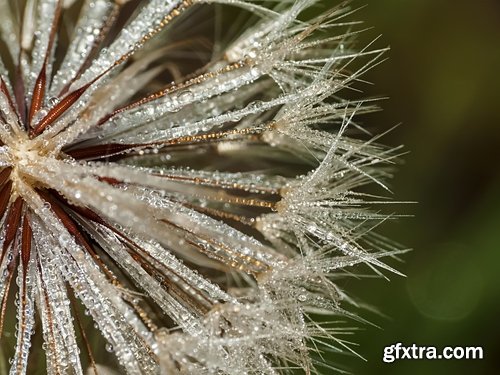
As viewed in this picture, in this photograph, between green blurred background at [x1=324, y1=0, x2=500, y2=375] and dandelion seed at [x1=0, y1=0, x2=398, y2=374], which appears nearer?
dandelion seed at [x1=0, y1=0, x2=398, y2=374]

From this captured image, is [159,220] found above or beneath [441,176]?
beneath

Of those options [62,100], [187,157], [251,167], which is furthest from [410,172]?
[62,100]

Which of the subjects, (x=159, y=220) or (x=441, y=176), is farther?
(x=441, y=176)

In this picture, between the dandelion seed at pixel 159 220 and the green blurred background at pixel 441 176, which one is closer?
the dandelion seed at pixel 159 220

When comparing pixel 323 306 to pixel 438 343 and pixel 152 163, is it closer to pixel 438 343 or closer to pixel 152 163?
pixel 152 163
